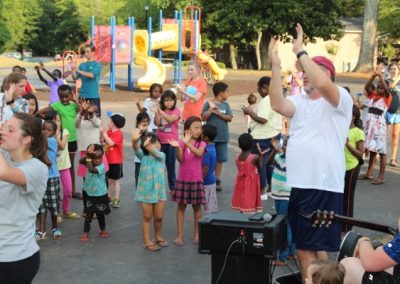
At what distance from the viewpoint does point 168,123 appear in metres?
7.69

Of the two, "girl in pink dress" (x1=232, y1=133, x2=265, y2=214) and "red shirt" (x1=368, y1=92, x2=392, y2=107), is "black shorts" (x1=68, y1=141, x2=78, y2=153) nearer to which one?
"girl in pink dress" (x1=232, y1=133, x2=265, y2=214)

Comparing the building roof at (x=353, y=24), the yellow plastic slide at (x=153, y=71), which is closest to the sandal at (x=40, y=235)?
the yellow plastic slide at (x=153, y=71)

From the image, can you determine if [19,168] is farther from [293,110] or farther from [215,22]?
[215,22]

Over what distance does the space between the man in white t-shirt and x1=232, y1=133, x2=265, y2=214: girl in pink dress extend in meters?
2.16

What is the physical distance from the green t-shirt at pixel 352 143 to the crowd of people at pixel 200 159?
1 cm

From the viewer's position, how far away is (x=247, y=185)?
6.34 meters

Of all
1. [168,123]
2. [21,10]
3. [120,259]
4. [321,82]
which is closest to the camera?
[321,82]

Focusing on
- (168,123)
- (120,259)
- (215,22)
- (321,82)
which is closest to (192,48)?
(215,22)

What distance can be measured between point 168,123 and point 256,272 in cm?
366

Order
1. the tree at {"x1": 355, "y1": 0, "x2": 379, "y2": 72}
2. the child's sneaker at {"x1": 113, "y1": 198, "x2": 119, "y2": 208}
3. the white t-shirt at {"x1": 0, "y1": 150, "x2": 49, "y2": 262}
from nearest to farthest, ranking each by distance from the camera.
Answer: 1. the white t-shirt at {"x1": 0, "y1": 150, "x2": 49, "y2": 262}
2. the child's sneaker at {"x1": 113, "y1": 198, "x2": 119, "y2": 208}
3. the tree at {"x1": 355, "y1": 0, "x2": 379, "y2": 72}

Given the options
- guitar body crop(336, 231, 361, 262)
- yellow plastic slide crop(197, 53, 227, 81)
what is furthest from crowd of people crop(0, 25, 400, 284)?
yellow plastic slide crop(197, 53, 227, 81)

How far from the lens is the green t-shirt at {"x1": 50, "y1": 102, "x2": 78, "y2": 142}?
7562 mm

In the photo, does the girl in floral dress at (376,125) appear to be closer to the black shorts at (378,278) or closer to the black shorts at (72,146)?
the black shorts at (72,146)

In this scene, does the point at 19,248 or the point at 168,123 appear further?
the point at 168,123
